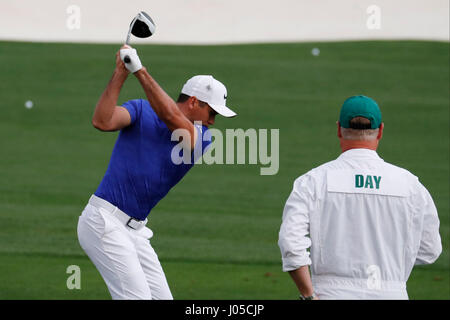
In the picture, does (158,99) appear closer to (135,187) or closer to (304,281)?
(135,187)

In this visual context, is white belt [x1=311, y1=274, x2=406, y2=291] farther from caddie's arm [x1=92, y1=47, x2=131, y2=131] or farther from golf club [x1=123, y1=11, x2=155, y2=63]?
golf club [x1=123, y1=11, x2=155, y2=63]

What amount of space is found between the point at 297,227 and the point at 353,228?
319mm

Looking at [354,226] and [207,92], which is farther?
[207,92]

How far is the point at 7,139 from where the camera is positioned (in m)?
21.7

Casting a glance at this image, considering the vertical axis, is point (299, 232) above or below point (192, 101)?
below

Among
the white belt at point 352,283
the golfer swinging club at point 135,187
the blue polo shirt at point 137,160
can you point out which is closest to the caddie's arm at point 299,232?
the white belt at point 352,283

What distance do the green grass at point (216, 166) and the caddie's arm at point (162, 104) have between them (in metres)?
3.88

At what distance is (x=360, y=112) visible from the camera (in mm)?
5055

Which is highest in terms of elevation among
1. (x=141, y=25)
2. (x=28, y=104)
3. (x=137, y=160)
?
(x=28, y=104)

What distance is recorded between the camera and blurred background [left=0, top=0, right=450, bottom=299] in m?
11.9

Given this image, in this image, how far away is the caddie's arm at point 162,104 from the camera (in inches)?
247

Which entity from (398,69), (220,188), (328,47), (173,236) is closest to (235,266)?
(173,236)

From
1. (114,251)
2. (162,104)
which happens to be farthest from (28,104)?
(162,104)

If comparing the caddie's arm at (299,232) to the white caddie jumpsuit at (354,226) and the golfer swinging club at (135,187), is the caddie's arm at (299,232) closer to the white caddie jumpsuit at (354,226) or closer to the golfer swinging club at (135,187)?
the white caddie jumpsuit at (354,226)
